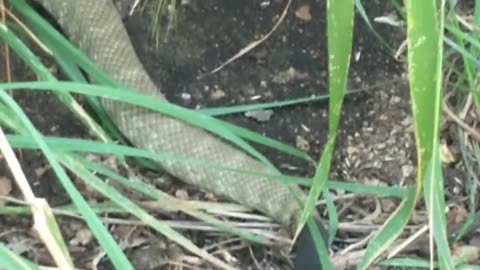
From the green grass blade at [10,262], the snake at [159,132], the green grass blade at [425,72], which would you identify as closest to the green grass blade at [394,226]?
the green grass blade at [425,72]

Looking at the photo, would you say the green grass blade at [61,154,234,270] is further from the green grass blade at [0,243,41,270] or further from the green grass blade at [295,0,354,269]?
the green grass blade at [295,0,354,269]

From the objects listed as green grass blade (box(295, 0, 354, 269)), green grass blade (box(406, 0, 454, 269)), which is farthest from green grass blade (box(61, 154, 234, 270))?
green grass blade (box(406, 0, 454, 269))

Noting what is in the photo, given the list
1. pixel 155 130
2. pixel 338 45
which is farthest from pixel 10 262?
pixel 155 130

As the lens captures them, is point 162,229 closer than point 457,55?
Yes

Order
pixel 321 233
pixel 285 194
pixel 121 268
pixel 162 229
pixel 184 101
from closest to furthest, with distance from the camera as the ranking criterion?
pixel 121 268, pixel 162 229, pixel 321 233, pixel 285 194, pixel 184 101

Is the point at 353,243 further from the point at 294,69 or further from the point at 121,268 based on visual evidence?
the point at 121,268

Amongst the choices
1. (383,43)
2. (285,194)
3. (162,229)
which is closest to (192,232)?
(285,194)

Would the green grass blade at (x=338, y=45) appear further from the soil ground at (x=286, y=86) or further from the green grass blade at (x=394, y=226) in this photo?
the soil ground at (x=286, y=86)

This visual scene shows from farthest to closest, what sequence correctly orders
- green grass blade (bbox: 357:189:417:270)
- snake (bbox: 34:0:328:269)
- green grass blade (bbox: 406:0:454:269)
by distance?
1. snake (bbox: 34:0:328:269)
2. green grass blade (bbox: 357:189:417:270)
3. green grass blade (bbox: 406:0:454:269)
